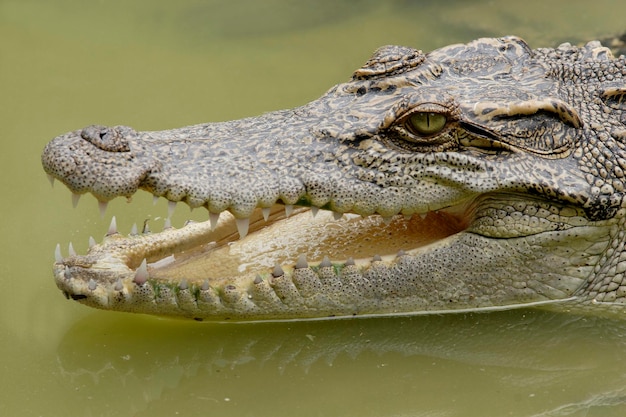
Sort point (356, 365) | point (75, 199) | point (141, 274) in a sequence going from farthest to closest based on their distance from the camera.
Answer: point (356, 365)
point (141, 274)
point (75, 199)

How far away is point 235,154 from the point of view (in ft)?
15.3

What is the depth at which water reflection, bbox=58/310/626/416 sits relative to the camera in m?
4.51

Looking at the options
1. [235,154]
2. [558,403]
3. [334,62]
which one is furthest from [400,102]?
[334,62]

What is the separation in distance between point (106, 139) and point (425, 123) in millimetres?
1510

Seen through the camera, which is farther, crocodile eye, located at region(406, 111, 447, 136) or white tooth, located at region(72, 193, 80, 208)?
crocodile eye, located at region(406, 111, 447, 136)

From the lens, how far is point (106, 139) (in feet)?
14.5

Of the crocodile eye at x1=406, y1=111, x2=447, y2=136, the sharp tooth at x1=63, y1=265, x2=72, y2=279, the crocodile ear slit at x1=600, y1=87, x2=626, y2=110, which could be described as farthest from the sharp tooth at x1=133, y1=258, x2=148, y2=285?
the crocodile ear slit at x1=600, y1=87, x2=626, y2=110

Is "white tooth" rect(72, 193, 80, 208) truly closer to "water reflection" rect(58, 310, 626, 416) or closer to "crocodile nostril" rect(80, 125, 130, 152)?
"crocodile nostril" rect(80, 125, 130, 152)

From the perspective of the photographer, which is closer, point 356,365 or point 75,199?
point 75,199

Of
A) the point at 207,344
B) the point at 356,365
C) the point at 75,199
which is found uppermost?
the point at 75,199

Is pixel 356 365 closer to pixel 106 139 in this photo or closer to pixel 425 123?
pixel 425 123

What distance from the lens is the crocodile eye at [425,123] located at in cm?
469

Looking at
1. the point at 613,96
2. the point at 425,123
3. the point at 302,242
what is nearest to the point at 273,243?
the point at 302,242

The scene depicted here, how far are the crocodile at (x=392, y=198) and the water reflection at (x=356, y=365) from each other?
0.12 meters
